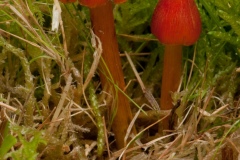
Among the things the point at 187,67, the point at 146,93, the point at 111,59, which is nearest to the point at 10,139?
the point at 111,59

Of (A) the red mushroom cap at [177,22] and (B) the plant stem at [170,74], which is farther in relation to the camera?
(B) the plant stem at [170,74]

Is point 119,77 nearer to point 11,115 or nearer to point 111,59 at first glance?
point 111,59

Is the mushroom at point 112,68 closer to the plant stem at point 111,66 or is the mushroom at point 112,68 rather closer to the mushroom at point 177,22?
the plant stem at point 111,66

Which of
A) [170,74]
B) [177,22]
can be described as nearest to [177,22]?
[177,22]

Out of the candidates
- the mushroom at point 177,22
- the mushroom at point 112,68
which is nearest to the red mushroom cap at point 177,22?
the mushroom at point 177,22

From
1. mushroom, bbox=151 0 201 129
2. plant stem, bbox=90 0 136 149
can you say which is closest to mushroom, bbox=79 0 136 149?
plant stem, bbox=90 0 136 149

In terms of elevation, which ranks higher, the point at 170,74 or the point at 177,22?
the point at 177,22

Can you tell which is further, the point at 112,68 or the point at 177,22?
the point at 112,68

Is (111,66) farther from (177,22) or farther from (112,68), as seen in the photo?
(177,22)
